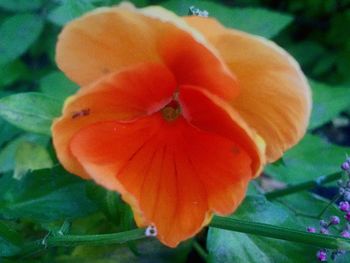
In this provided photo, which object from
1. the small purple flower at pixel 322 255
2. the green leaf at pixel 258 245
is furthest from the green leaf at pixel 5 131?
the small purple flower at pixel 322 255

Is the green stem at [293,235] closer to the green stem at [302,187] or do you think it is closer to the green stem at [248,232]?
the green stem at [248,232]

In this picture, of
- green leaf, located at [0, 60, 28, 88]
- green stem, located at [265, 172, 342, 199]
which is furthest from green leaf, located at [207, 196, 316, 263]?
green leaf, located at [0, 60, 28, 88]

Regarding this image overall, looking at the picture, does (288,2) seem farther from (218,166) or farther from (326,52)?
(218,166)

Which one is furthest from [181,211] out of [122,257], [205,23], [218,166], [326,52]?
[326,52]

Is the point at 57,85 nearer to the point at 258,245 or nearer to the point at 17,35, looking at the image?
the point at 17,35

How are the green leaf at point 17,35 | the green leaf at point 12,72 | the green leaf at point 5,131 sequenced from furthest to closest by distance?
1. the green leaf at point 12,72
2. the green leaf at point 17,35
3. the green leaf at point 5,131

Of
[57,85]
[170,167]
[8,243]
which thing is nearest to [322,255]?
[170,167]

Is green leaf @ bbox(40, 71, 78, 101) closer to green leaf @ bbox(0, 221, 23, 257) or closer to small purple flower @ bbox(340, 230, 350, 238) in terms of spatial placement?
green leaf @ bbox(0, 221, 23, 257)
